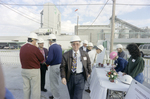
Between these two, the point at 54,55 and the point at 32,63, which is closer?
the point at 32,63

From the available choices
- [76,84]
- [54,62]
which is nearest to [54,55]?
[54,62]

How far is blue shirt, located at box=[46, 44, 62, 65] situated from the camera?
273 cm

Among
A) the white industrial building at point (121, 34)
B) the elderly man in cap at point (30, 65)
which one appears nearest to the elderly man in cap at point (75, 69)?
the elderly man in cap at point (30, 65)

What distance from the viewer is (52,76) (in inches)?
114

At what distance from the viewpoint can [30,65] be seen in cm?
233

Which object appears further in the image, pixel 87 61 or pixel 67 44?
pixel 67 44

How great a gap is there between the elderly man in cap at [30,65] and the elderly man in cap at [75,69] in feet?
2.60

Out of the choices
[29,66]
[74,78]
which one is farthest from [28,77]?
[74,78]

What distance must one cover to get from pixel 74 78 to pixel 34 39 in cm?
156

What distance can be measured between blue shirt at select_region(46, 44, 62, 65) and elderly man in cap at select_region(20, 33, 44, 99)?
1.08ft

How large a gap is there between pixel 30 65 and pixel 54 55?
0.76 m

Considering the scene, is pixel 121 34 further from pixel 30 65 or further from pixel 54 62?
pixel 30 65

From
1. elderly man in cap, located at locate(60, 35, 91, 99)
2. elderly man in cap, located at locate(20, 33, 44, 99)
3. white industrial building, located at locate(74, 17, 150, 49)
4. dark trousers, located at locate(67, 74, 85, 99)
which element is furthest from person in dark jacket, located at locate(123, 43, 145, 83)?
white industrial building, located at locate(74, 17, 150, 49)

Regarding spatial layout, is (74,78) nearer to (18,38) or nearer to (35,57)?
(35,57)
